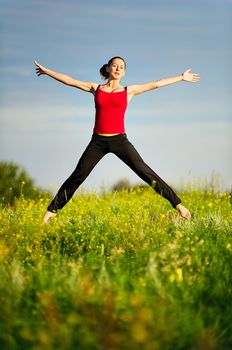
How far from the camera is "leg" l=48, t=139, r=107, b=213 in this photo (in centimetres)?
851

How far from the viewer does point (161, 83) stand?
8773mm

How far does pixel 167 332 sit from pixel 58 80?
18.3 feet

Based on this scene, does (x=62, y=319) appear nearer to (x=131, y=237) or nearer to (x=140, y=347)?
(x=140, y=347)

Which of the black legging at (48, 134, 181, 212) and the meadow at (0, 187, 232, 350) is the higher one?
the black legging at (48, 134, 181, 212)

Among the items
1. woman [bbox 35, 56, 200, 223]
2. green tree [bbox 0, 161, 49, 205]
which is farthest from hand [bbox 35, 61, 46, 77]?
green tree [bbox 0, 161, 49, 205]

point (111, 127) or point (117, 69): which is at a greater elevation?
point (117, 69)

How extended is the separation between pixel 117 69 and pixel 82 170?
1.50 meters

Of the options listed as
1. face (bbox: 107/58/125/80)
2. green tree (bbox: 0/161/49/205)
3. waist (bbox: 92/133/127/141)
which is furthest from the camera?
green tree (bbox: 0/161/49/205)

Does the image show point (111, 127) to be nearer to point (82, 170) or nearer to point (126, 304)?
point (82, 170)

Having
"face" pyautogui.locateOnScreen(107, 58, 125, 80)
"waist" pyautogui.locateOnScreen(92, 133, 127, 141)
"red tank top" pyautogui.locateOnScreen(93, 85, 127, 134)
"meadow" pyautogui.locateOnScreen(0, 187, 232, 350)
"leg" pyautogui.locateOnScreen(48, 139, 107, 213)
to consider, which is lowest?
"meadow" pyautogui.locateOnScreen(0, 187, 232, 350)

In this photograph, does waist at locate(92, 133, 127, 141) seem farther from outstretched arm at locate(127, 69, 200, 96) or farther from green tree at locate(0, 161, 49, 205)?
green tree at locate(0, 161, 49, 205)

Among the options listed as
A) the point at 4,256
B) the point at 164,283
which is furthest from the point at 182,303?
the point at 4,256

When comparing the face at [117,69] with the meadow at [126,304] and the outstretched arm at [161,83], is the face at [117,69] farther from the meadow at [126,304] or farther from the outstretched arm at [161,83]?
the meadow at [126,304]

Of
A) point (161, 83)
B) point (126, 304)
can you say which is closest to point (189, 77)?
point (161, 83)
